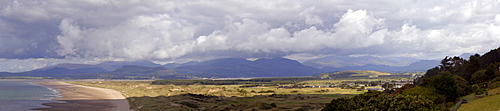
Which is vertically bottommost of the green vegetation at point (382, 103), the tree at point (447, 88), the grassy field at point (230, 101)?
the grassy field at point (230, 101)

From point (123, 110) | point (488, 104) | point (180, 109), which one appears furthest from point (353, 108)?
point (123, 110)

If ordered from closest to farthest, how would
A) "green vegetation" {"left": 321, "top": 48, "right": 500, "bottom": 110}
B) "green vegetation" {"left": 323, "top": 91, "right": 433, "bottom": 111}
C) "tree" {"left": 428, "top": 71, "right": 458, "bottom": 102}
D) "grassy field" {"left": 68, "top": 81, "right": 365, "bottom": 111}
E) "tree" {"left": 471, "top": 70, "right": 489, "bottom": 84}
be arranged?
"green vegetation" {"left": 323, "top": 91, "right": 433, "bottom": 111}, "green vegetation" {"left": 321, "top": 48, "right": 500, "bottom": 110}, "tree" {"left": 428, "top": 71, "right": 458, "bottom": 102}, "tree" {"left": 471, "top": 70, "right": 489, "bottom": 84}, "grassy field" {"left": 68, "top": 81, "right": 365, "bottom": 111}

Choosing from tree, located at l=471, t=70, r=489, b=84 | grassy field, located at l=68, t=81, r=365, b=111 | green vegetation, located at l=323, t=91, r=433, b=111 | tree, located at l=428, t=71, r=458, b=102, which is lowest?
grassy field, located at l=68, t=81, r=365, b=111

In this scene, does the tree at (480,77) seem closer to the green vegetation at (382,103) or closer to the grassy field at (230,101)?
the grassy field at (230,101)

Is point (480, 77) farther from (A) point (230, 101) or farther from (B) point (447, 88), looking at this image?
(A) point (230, 101)

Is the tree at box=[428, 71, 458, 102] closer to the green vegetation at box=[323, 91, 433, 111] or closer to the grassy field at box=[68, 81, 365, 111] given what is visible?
the green vegetation at box=[323, 91, 433, 111]

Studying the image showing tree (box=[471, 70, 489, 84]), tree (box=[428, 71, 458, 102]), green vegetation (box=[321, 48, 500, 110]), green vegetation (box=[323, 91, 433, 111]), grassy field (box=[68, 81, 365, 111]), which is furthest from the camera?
grassy field (box=[68, 81, 365, 111])

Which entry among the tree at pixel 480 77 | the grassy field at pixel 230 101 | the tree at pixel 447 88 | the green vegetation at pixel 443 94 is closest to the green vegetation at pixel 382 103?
the green vegetation at pixel 443 94

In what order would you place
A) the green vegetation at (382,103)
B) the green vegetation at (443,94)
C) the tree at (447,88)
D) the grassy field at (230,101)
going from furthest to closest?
the grassy field at (230,101) → the tree at (447,88) → the green vegetation at (443,94) → the green vegetation at (382,103)

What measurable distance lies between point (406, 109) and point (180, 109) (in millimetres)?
59232

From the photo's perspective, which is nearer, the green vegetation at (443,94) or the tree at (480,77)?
the green vegetation at (443,94)

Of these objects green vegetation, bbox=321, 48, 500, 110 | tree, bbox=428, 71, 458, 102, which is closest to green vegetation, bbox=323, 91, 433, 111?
green vegetation, bbox=321, 48, 500, 110

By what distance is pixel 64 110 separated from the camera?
291 ft

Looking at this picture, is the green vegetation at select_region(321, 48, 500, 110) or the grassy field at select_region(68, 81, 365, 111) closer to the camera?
the green vegetation at select_region(321, 48, 500, 110)
